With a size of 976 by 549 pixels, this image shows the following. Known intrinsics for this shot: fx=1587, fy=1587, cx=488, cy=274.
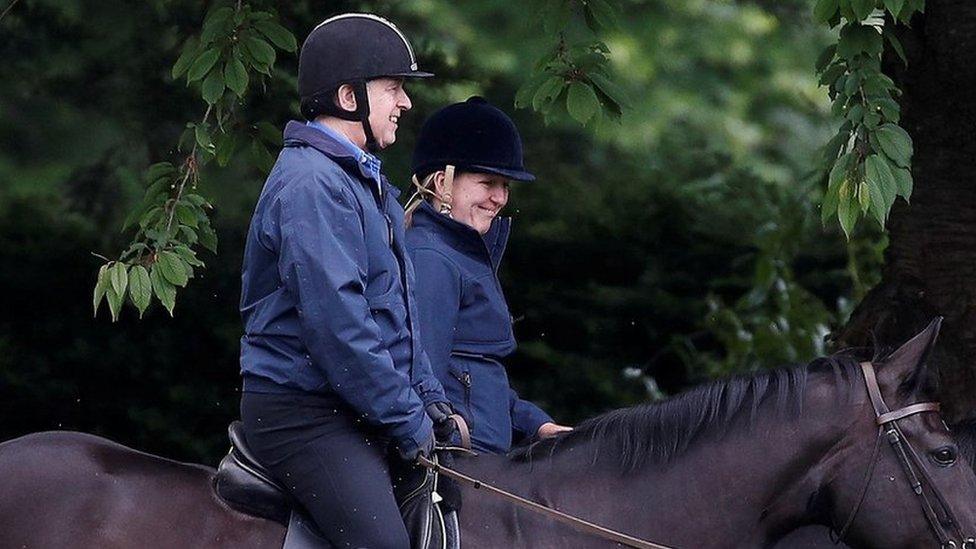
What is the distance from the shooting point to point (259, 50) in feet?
17.0

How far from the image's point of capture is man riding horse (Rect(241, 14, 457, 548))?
3.64 m

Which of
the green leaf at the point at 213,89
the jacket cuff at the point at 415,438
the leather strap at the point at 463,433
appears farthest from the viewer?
the green leaf at the point at 213,89

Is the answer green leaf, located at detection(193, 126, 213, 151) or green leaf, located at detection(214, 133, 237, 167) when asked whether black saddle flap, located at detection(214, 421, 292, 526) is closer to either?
green leaf, located at detection(193, 126, 213, 151)

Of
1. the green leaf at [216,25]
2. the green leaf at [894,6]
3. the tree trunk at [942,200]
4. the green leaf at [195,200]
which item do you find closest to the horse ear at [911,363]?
the green leaf at [894,6]

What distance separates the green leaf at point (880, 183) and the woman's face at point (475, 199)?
1.06 m

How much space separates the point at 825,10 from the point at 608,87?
2.78 ft

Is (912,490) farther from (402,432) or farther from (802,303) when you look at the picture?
(802,303)

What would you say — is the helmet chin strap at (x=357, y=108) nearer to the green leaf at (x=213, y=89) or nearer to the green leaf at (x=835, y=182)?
the green leaf at (x=213, y=89)

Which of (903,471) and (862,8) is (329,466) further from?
(862,8)

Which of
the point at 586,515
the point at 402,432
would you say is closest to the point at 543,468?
the point at 586,515

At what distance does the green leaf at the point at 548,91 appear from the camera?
5285 mm

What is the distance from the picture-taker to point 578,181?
9.83 metres

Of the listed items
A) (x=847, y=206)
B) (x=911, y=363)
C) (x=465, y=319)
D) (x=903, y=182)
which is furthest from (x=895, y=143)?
(x=465, y=319)

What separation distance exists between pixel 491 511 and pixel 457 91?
4.75 metres
